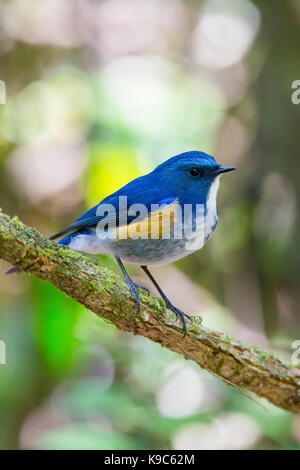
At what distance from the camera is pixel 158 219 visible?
273 cm

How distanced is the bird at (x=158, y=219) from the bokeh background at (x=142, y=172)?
0.72 meters

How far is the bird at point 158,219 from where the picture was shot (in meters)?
2.73

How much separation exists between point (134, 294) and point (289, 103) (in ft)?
10.1

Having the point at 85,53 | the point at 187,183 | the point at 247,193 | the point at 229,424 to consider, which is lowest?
the point at 229,424

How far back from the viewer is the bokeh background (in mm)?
3385

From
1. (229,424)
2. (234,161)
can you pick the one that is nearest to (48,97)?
(234,161)

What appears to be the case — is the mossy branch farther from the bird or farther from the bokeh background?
the bokeh background

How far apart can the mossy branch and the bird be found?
11cm

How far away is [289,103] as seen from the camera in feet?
15.8

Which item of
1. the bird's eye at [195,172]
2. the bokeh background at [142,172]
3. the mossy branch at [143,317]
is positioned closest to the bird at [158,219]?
the bird's eye at [195,172]

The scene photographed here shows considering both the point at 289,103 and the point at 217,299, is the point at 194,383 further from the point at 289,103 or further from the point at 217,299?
the point at 289,103

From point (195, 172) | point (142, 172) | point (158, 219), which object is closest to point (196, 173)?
point (195, 172)

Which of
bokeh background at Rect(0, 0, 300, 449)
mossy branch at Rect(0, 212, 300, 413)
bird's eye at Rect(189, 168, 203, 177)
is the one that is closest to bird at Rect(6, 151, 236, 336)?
bird's eye at Rect(189, 168, 203, 177)

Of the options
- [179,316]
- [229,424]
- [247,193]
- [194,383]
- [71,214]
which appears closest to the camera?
[179,316]
